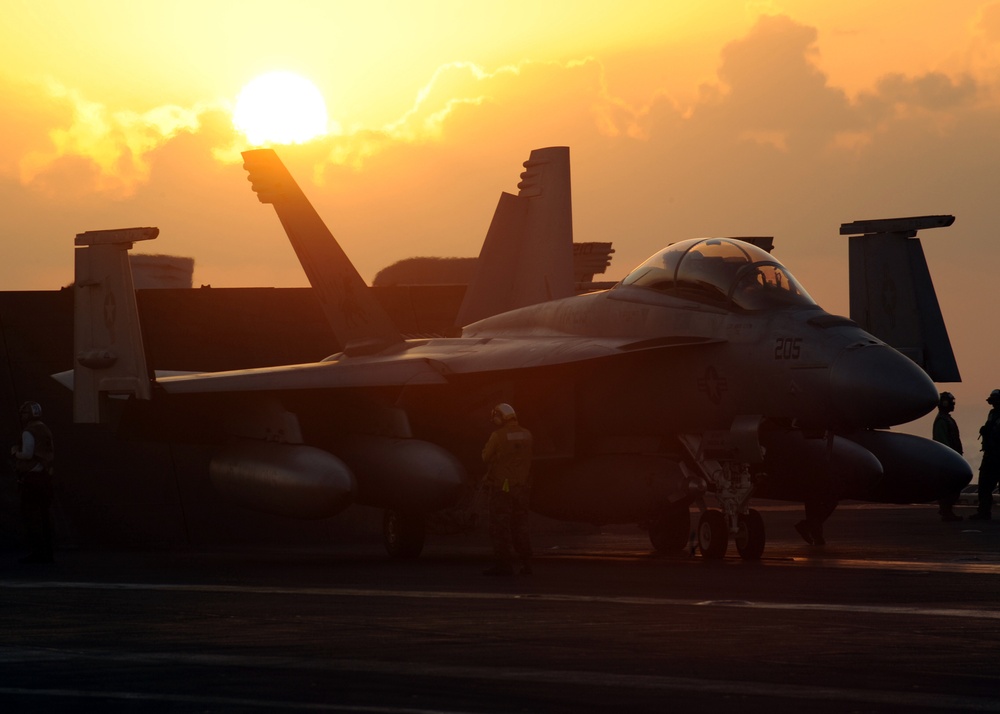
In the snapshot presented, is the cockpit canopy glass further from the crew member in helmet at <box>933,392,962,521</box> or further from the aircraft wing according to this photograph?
the crew member in helmet at <box>933,392,962,521</box>

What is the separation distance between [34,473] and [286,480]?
445cm

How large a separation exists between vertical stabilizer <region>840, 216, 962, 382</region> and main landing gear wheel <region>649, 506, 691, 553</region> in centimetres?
475

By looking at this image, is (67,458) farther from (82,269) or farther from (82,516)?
(82,269)

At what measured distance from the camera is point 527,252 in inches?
906

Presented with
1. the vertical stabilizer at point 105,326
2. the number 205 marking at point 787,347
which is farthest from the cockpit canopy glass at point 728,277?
the vertical stabilizer at point 105,326

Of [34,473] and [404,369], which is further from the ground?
[404,369]

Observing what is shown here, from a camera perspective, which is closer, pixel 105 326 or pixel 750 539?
pixel 750 539

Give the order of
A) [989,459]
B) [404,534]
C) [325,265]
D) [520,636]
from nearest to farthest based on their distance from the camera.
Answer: [520,636], [404,534], [325,265], [989,459]

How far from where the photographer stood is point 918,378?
14.1 metres

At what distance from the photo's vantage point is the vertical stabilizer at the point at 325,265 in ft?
66.0

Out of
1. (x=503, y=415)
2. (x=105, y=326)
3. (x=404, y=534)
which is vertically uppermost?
(x=105, y=326)

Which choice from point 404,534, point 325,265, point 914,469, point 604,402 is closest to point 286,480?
point 404,534

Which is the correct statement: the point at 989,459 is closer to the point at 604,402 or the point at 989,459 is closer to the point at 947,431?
the point at 947,431

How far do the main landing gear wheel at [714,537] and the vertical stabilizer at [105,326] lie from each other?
281 inches
